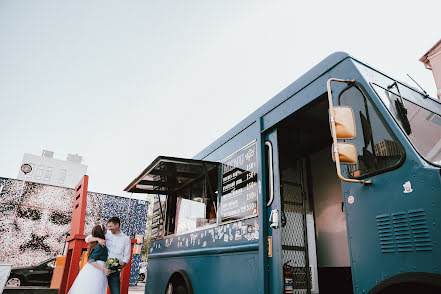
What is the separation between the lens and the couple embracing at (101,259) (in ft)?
13.6

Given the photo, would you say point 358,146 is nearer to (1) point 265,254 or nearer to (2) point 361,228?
(2) point 361,228

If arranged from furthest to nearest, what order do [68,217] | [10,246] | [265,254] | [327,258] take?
[68,217]
[10,246]
[327,258]
[265,254]

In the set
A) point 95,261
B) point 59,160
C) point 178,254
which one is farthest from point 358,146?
point 59,160

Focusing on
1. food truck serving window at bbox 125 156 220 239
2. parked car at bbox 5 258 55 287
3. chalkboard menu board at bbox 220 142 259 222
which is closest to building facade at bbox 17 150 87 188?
parked car at bbox 5 258 55 287

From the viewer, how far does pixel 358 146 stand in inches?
89.9

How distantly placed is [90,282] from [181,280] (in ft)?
3.92

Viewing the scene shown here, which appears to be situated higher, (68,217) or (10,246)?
(68,217)

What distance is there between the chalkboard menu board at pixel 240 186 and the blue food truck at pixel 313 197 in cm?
1

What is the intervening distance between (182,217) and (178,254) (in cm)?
68

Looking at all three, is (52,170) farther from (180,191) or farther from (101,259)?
(101,259)

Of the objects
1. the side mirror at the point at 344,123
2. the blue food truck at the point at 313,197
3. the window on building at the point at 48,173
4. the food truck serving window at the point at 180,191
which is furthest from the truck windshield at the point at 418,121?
the window on building at the point at 48,173

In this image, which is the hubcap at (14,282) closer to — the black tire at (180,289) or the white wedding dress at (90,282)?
the white wedding dress at (90,282)

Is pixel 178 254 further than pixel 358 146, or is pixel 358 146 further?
pixel 178 254

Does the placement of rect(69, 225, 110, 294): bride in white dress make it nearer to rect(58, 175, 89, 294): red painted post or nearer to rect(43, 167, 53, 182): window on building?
rect(58, 175, 89, 294): red painted post
